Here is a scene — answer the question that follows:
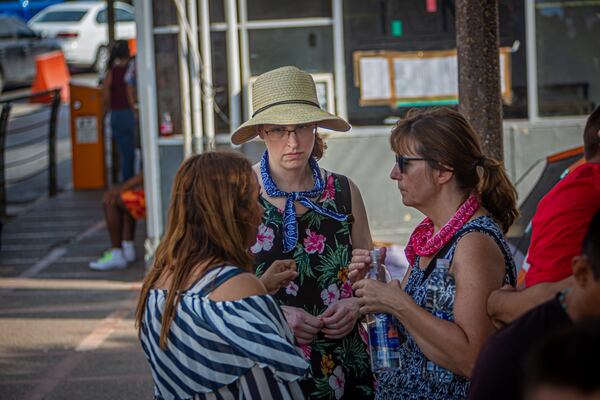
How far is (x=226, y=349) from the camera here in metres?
2.82

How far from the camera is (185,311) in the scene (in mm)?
2854

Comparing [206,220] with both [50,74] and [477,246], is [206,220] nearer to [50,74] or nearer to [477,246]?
[477,246]

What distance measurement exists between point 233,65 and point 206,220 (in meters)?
6.13

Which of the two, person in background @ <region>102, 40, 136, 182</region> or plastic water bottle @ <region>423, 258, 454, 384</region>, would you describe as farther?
person in background @ <region>102, 40, 136, 182</region>

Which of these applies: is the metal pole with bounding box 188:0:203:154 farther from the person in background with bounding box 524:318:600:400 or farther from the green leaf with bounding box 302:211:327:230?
the person in background with bounding box 524:318:600:400

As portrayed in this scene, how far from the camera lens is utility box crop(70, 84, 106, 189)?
13492 millimetres

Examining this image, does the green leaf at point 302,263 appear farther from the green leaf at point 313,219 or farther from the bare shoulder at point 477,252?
the bare shoulder at point 477,252

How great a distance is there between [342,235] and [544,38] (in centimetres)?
563

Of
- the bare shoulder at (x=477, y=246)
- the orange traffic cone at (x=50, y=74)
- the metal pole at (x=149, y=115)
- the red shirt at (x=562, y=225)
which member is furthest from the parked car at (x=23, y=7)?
the red shirt at (x=562, y=225)

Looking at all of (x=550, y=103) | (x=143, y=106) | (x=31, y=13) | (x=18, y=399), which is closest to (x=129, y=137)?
(x=143, y=106)

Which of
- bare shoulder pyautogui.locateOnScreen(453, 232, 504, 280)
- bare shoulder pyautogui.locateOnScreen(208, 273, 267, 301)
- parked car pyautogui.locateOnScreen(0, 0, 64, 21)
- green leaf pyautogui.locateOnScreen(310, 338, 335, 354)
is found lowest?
green leaf pyautogui.locateOnScreen(310, 338, 335, 354)

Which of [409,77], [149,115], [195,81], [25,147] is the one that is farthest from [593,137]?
[25,147]

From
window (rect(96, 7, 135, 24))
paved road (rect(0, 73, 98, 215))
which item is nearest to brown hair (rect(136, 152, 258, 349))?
paved road (rect(0, 73, 98, 215))

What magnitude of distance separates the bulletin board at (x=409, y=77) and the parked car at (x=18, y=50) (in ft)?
53.6
